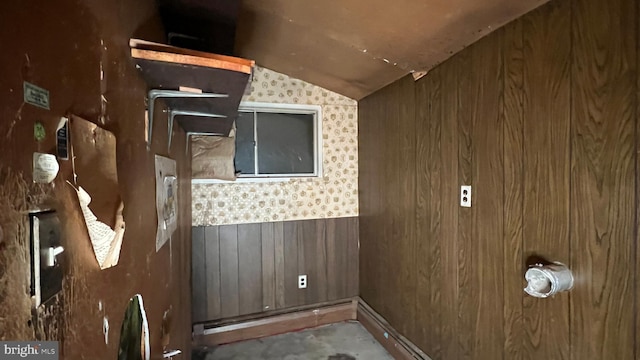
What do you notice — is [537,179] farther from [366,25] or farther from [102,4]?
[102,4]

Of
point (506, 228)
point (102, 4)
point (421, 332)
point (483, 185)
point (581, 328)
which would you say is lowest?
point (421, 332)

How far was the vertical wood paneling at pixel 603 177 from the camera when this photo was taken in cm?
103

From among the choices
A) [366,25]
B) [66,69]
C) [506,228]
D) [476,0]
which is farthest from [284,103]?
[66,69]

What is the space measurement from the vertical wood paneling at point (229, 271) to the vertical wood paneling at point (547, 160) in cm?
209

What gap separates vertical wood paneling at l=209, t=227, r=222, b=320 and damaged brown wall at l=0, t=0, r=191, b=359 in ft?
5.51

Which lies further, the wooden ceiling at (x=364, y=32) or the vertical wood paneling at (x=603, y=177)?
the wooden ceiling at (x=364, y=32)

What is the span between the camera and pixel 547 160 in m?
1.29

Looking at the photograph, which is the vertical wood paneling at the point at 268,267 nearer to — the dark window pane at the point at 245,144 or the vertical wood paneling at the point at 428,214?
the dark window pane at the point at 245,144

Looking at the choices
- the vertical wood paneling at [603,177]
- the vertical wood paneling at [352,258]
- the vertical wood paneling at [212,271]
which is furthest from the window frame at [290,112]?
the vertical wood paneling at [603,177]

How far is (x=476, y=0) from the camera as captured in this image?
131 centimetres

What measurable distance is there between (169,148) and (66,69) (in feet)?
2.88

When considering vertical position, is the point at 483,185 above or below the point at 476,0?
below

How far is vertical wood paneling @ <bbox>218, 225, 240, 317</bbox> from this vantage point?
2662 mm

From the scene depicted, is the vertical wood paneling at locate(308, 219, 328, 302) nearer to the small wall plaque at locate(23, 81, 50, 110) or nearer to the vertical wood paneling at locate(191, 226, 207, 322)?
the vertical wood paneling at locate(191, 226, 207, 322)
